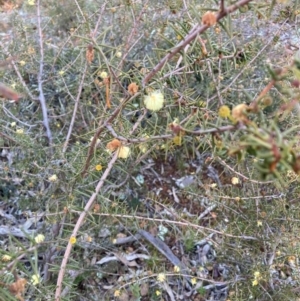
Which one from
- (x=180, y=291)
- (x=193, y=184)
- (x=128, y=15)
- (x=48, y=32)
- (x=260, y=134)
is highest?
(x=260, y=134)

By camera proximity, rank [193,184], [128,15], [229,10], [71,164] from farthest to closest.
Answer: [128,15] → [193,184] → [71,164] → [229,10]

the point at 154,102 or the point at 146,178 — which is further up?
the point at 154,102

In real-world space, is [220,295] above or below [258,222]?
below

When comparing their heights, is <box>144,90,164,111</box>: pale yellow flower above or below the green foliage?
above

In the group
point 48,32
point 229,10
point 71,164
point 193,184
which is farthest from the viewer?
point 48,32

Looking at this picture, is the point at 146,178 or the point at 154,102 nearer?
the point at 154,102

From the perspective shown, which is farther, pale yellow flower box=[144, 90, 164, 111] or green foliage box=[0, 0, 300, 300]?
green foliage box=[0, 0, 300, 300]

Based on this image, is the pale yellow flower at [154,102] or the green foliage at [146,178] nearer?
the pale yellow flower at [154,102]

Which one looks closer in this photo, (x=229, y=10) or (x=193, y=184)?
(x=229, y=10)

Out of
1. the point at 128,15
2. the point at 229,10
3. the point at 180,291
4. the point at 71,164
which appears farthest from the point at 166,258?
the point at 229,10

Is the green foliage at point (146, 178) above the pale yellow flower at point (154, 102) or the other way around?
the other way around

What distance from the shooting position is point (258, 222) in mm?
1404

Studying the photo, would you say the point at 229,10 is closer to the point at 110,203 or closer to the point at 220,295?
the point at 110,203

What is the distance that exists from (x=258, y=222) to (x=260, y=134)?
0.95m
